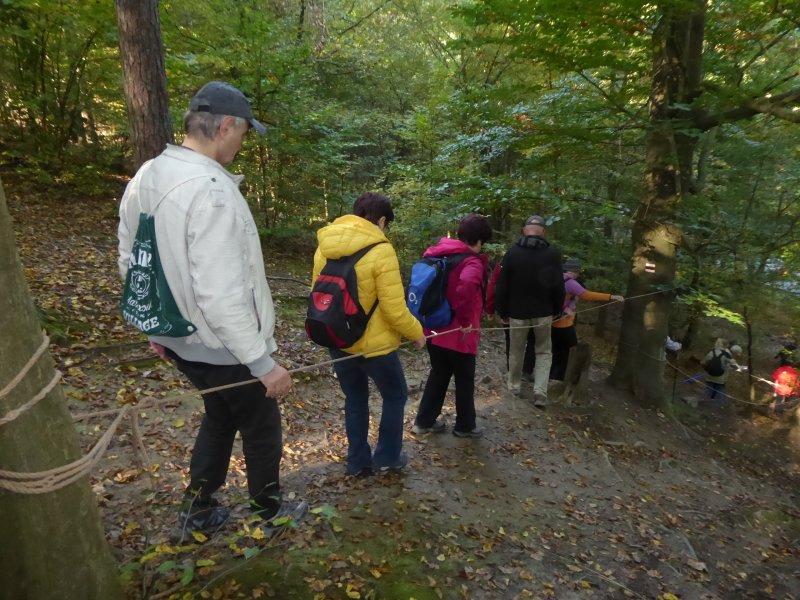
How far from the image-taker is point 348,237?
120 inches

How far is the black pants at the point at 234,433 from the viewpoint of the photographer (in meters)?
2.40

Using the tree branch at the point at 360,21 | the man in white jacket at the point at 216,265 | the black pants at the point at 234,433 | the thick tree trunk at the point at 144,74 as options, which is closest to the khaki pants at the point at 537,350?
the black pants at the point at 234,433

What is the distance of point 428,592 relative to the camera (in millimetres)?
2660

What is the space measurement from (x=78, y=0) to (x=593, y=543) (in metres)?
12.0

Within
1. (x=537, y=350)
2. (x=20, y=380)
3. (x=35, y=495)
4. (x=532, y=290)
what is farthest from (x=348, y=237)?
(x=537, y=350)

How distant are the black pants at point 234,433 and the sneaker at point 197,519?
2.1 inches

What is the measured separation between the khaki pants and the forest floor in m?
0.33

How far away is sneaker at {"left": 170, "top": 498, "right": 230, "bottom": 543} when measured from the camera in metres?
2.72

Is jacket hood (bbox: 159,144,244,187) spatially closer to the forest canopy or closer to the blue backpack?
the blue backpack

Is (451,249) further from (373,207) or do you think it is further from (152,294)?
(152,294)

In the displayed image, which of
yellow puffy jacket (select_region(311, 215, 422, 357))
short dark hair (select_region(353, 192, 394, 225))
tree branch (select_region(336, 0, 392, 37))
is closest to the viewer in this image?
yellow puffy jacket (select_region(311, 215, 422, 357))

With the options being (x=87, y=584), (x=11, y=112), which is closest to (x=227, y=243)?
(x=87, y=584)

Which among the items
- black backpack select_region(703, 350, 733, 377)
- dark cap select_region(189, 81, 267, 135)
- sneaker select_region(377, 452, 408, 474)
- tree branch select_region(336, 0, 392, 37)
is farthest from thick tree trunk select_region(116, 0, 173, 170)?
black backpack select_region(703, 350, 733, 377)

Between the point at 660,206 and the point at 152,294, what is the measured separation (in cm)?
657
